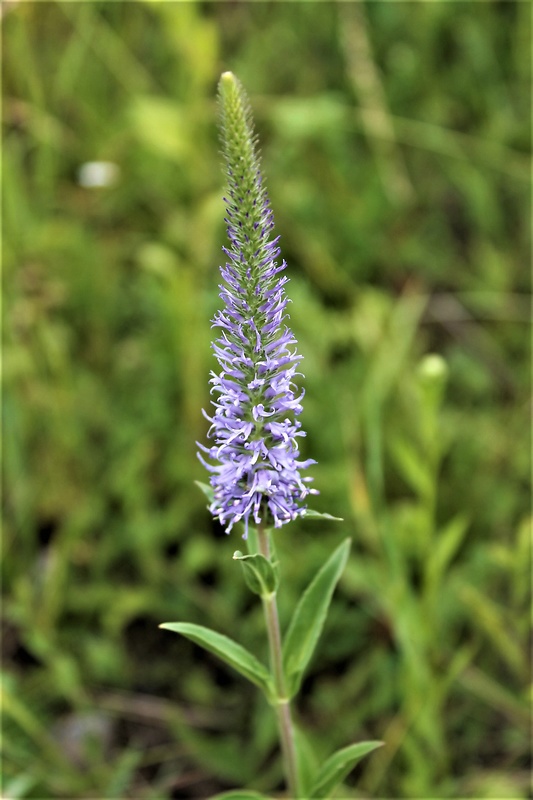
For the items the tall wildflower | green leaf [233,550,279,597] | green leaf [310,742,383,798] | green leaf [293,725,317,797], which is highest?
the tall wildflower

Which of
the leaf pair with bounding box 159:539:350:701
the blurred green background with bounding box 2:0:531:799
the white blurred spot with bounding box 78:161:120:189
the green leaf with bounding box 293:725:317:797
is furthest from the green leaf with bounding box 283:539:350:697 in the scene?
the white blurred spot with bounding box 78:161:120:189

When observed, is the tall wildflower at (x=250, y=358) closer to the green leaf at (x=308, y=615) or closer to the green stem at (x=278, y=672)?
the green stem at (x=278, y=672)

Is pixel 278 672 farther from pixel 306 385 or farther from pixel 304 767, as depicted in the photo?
pixel 306 385

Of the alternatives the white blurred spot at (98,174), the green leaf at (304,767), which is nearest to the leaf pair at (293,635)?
the green leaf at (304,767)

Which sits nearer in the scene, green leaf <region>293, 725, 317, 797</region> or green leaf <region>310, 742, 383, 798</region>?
green leaf <region>310, 742, 383, 798</region>

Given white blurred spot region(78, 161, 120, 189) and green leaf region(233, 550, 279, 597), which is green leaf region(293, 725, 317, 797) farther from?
white blurred spot region(78, 161, 120, 189)

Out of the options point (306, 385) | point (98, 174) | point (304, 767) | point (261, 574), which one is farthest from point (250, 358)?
point (98, 174)

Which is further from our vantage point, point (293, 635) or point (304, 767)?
point (304, 767)
